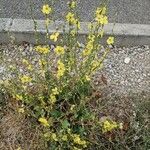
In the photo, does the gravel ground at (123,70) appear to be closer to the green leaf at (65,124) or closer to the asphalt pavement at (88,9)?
the asphalt pavement at (88,9)

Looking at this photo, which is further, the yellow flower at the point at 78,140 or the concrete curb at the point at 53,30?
the concrete curb at the point at 53,30

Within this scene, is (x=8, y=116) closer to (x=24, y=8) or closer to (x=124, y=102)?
(x=124, y=102)

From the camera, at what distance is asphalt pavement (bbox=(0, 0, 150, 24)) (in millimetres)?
4457

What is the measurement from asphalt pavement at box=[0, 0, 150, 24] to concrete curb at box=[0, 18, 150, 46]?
0.29 m

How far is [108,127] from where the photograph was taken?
10.1 feet

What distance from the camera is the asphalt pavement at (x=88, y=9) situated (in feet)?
14.6

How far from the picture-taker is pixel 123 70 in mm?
3922

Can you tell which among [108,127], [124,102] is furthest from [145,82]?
[108,127]

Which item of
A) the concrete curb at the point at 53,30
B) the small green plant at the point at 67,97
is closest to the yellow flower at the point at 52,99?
the small green plant at the point at 67,97

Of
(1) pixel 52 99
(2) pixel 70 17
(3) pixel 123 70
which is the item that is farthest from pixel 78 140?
(3) pixel 123 70

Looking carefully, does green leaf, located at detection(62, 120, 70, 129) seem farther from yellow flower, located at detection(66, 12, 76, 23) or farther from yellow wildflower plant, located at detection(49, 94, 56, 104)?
yellow flower, located at detection(66, 12, 76, 23)

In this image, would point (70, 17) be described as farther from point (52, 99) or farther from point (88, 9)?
point (88, 9)

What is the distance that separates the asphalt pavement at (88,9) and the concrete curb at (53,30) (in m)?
0.29

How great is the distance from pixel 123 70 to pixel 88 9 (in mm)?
937
